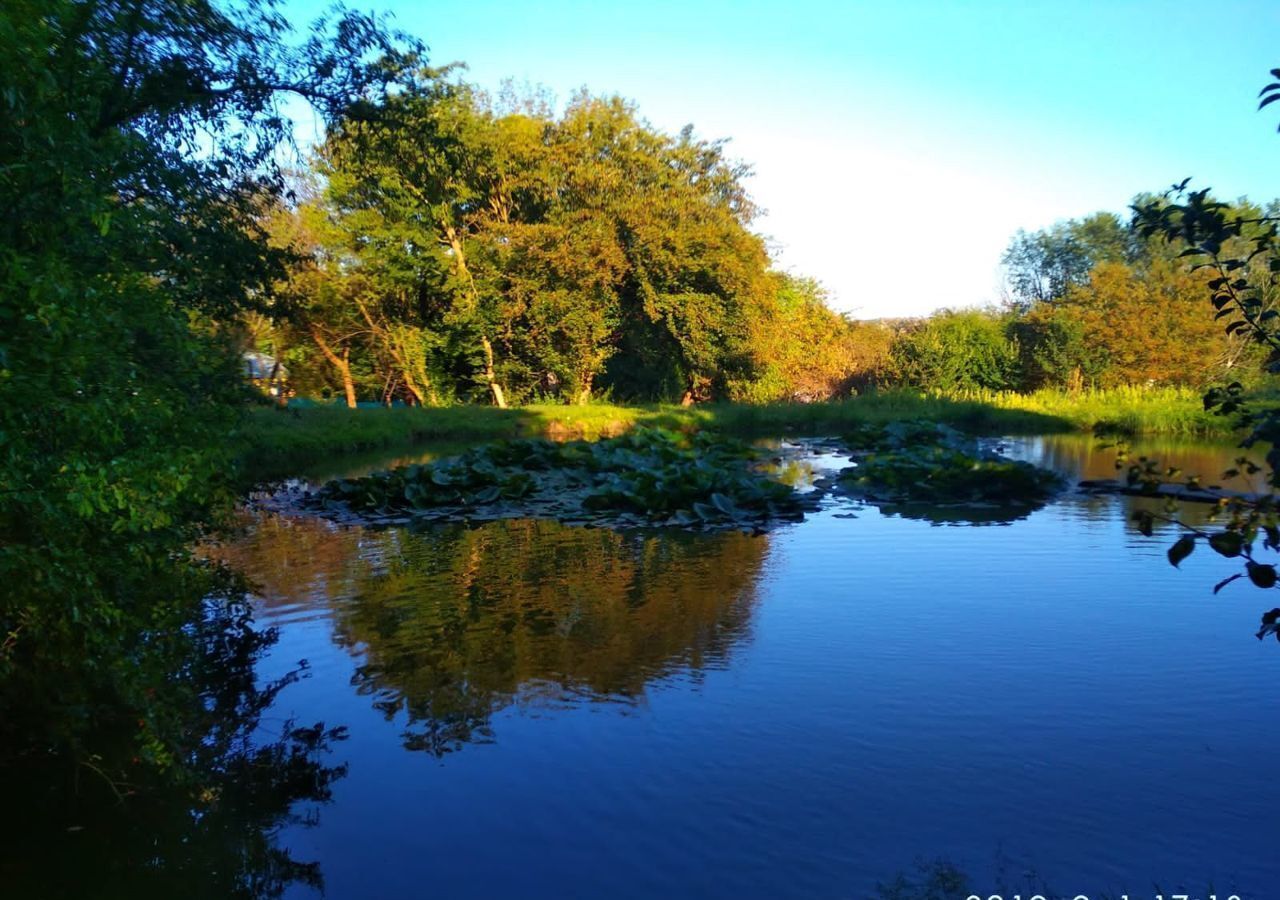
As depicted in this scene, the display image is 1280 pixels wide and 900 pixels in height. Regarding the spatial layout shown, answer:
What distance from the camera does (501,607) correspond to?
306 inches

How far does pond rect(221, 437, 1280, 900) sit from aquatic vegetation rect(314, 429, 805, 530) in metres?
2.37

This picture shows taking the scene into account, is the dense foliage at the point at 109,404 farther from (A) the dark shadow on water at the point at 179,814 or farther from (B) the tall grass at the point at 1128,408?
(B) the tall grass at the point at 1128,408

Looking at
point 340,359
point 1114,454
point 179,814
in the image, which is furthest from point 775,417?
point 179,814

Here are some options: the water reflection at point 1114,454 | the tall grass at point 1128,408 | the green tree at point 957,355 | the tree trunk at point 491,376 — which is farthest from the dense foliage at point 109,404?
the green tree at point 957,355

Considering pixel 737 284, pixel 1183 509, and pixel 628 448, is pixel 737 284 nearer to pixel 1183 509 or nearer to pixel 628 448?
pixel 628 448

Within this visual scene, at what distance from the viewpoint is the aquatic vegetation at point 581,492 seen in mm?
11812

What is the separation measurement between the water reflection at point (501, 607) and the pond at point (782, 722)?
4cm

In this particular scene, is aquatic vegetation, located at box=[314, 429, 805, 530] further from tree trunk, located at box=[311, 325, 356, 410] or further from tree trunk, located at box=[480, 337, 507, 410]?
tree trunk, located at box=[311, 325, 356, 410]

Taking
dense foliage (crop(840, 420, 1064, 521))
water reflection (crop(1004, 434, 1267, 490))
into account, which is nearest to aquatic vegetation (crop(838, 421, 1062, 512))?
dense foliage (crop(840, 420, 1064, 521))

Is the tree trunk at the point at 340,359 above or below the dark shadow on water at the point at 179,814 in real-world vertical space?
above

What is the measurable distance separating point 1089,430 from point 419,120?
77.5 feet

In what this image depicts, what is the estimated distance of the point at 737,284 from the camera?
1096 inches

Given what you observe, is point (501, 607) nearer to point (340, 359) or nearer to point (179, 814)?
point (179, 814)

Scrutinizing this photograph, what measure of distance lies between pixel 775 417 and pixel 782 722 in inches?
910
